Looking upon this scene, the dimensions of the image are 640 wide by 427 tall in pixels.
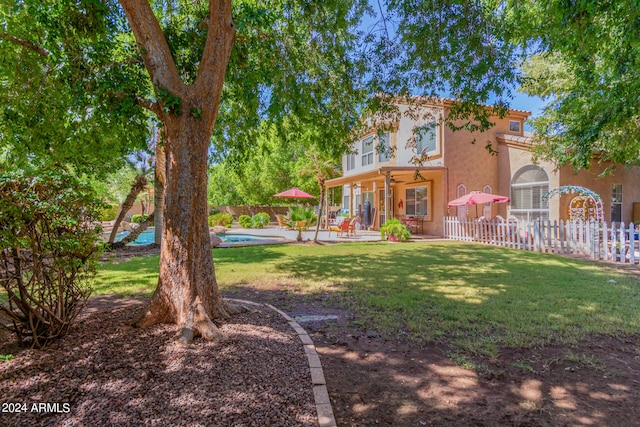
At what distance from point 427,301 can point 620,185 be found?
15193 mm

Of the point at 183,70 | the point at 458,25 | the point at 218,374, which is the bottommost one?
the point at 218,374

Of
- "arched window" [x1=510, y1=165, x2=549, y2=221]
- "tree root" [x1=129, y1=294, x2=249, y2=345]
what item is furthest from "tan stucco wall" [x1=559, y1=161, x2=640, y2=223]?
"tree root" [x1=129, y1=294, x2=249, y2=345]

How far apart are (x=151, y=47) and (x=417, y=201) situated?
1758 centimetres

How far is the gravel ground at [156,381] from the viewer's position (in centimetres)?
250

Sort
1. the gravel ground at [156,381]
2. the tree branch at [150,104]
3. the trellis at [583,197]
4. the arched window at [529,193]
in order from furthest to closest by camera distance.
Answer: the arched window at [529,193]
the trellis at [583,197]
the tree branch at [150,104]
the gravel ground at [156,381]

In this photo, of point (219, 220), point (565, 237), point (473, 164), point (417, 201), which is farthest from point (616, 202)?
point (219, 220)

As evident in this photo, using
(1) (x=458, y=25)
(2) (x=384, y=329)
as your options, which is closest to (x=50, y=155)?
(2) (x=384, y=329)

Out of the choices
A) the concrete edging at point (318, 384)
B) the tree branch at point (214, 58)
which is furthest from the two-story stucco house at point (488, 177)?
the concrete edging at point (318, 384)

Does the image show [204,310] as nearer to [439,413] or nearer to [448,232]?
[439,413]

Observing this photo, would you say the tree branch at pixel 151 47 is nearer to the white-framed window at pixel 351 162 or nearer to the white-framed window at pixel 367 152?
the white-framed window at pixel 367 152

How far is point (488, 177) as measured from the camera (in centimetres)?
1702

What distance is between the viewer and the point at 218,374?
9.87 ft

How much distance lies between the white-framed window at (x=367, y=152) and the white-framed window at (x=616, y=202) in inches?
458

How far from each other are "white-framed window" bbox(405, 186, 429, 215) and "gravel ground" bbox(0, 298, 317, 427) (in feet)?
54.0
